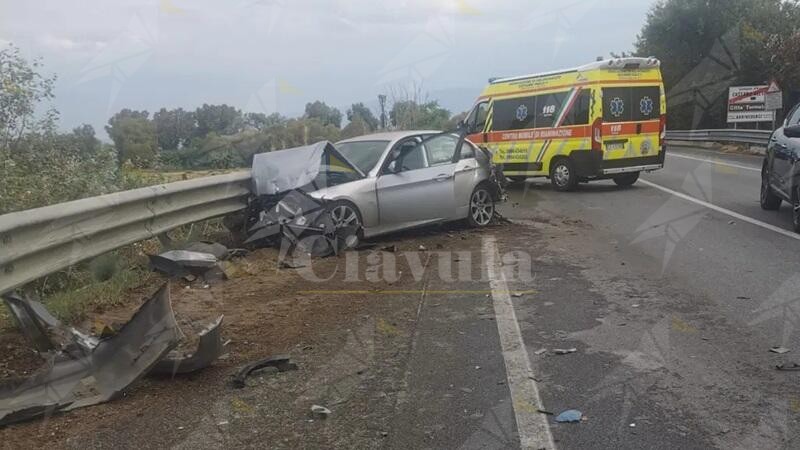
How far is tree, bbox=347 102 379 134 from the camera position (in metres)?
18.7

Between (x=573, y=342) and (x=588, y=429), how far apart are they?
57.4 inches

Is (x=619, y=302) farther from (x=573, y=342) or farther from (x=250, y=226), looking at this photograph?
(x=250, y=226)

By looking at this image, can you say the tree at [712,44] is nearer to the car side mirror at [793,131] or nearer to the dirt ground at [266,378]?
the car side mirror at [793,131]

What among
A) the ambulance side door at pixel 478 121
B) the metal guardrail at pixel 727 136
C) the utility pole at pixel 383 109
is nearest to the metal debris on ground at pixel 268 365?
the ambulance side door at pixel 478 121

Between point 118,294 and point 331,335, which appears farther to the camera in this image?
→ point 118,294

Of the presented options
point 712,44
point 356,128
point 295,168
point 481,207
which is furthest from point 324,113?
point 712,44

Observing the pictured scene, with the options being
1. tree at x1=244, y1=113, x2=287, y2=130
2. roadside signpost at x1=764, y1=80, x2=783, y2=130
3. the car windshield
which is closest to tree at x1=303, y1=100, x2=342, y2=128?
tree at x1=244, y1=113, x2=287, y2=130

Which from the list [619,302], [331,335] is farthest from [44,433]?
[619,302]

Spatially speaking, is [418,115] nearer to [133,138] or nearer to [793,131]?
[133,138]

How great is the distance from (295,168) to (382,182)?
1101 mm

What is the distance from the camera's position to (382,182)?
29.0 ft

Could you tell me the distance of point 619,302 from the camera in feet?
19.9

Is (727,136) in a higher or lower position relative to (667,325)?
lower

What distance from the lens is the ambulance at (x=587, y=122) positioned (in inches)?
572
